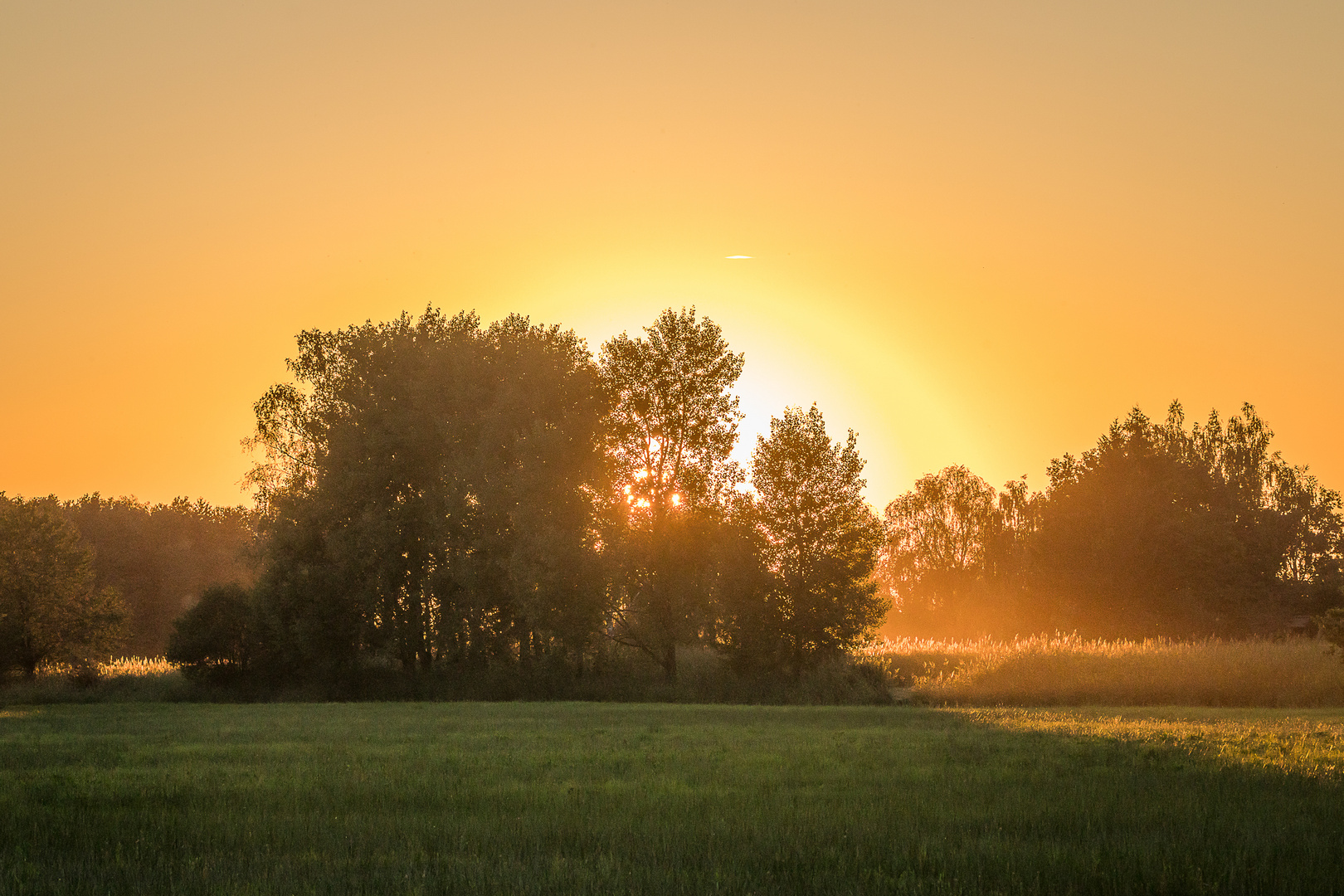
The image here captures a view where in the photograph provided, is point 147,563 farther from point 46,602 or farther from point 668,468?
point 668,468

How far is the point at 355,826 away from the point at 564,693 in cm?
3638

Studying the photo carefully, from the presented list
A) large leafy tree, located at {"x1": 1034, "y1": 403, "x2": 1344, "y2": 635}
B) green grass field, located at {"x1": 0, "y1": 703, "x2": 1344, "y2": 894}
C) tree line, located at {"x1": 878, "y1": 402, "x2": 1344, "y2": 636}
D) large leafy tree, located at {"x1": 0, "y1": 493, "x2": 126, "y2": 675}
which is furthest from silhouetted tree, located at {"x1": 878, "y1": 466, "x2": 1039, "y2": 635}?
green grass field, located at {"x1": 0, "y1": 703, "x2": 1344, "y2": 894}

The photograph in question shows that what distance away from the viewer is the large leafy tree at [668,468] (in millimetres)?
46188

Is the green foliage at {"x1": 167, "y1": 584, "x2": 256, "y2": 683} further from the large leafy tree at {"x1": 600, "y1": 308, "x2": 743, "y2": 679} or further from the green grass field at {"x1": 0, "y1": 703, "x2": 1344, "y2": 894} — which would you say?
the green grass field at {"x1": 0, "y1": 703, "x2": 1344, "y2": 894}

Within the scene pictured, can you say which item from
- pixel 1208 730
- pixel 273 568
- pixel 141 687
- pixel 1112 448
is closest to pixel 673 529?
pixel 273 568

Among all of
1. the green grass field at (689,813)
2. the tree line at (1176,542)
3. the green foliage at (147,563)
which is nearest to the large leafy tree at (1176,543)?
the tree line at (1176,542)

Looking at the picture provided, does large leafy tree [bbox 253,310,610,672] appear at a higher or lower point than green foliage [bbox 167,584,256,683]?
higher

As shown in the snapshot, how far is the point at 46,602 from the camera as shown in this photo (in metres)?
51.9

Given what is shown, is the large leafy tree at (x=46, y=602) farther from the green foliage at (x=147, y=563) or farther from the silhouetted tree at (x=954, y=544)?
the silhouetted tree at (x=954, y=544)

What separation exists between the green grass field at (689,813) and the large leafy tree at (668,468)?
2728 cm

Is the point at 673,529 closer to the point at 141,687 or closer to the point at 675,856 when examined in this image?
the point at 141,687

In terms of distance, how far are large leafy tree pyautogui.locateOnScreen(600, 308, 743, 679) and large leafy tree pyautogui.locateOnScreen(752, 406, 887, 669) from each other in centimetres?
317

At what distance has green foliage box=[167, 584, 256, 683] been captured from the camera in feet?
154

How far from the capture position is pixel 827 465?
43.2 meters
